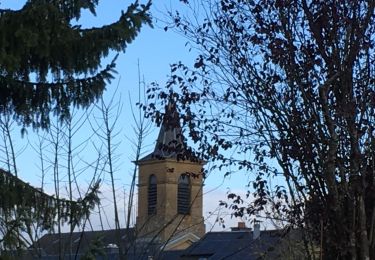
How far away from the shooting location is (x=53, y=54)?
32.9 feet

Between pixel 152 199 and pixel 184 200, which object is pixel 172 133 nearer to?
pixel 184 200

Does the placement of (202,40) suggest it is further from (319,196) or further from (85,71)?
(319,196)

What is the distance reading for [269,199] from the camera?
10109 mm

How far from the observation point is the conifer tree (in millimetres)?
9516

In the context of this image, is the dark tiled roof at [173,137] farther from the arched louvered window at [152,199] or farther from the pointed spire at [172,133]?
the arched louvered window at [152,199]

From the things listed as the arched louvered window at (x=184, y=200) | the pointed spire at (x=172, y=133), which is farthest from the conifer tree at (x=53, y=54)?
the arched louvered window at (x=184, y=200)

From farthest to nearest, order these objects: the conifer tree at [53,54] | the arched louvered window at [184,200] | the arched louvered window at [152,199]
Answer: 1. the arched louvered window at [152,199]
2. the arched louvered window at [184,200]
3. the conifer tree at [53,54]

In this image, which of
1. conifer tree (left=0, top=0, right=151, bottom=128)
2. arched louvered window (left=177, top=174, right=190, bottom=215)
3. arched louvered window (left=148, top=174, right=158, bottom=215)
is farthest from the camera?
arched louvered window (left=148, top=174, right=158, bottom=215)

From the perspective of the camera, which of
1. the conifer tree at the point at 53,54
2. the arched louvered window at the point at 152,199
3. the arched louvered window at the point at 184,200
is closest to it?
the conifer tree at the point at 53,54

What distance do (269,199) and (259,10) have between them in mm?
2508

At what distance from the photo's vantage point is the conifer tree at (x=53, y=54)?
31.2ft

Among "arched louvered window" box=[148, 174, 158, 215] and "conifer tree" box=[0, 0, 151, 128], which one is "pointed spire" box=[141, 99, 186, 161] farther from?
"arched louvered window" box=[148, 174, 158, 215]

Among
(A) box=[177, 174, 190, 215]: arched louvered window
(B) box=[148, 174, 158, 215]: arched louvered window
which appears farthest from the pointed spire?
(B) box=[148, 174, 158, 215]: arched louvered window

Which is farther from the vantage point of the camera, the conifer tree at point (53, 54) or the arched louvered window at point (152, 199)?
the arched louvered window at point (152, 199)
